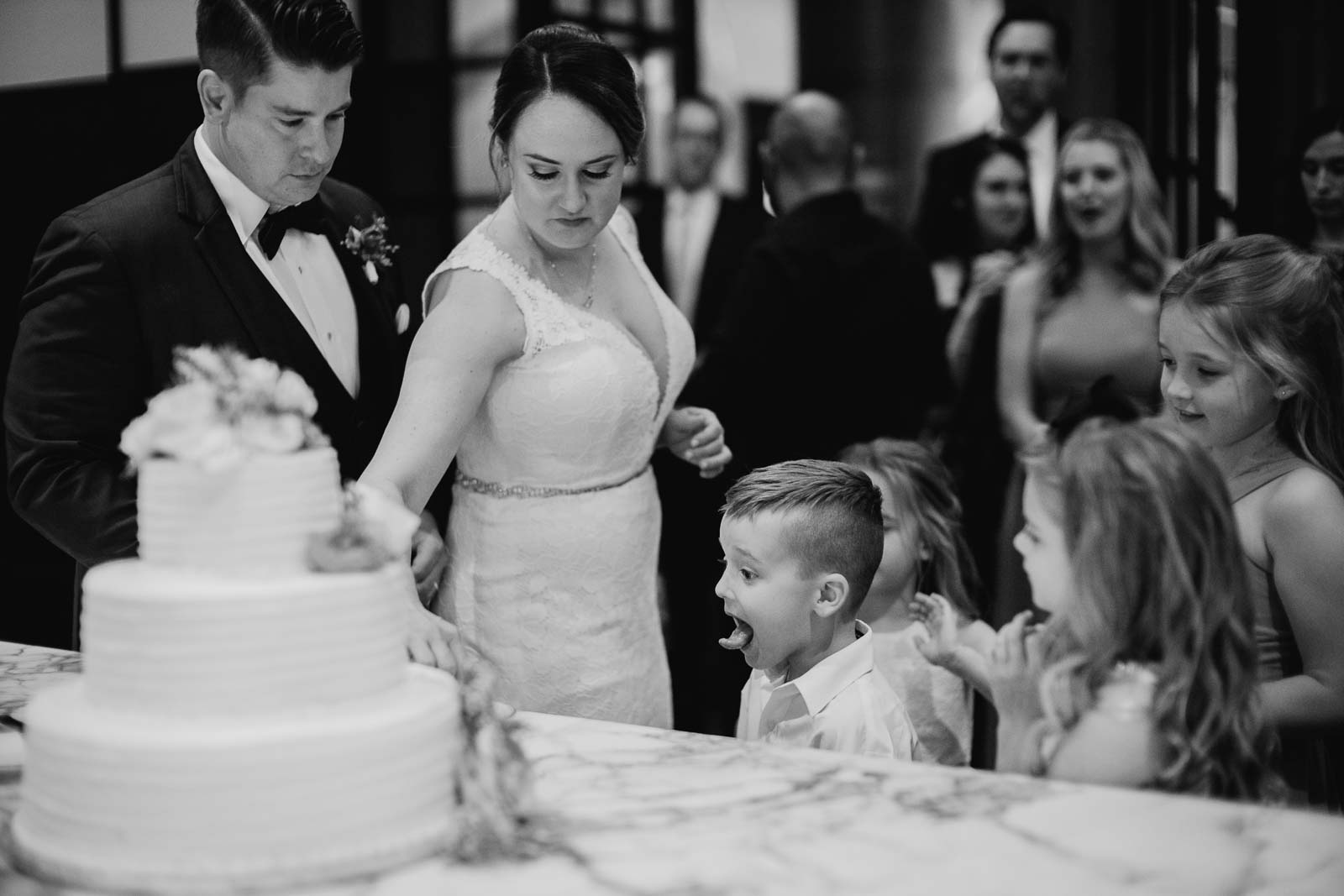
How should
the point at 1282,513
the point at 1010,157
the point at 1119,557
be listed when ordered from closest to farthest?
the point at 1119,557
the point at 1282,513
the point at 1010,157

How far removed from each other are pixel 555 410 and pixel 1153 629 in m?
1.22

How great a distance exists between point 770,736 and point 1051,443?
2.54 feet

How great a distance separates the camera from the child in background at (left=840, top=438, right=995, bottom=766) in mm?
2920

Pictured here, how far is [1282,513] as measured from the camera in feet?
7.44

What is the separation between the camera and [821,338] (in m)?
3.91

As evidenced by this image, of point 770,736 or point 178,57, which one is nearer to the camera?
point 770,736

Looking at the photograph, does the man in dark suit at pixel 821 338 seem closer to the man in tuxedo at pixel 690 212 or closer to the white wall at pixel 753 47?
the man in tuxedo at pixel 690 212

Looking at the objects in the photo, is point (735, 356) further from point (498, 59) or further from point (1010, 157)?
point (498, 59)

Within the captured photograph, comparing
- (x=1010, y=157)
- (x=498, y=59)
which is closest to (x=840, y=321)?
(x=1010, y=157)

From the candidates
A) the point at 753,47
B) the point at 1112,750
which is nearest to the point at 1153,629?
the point at 1112,750

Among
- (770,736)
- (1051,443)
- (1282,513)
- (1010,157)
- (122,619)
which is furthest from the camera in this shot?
(1010,157)

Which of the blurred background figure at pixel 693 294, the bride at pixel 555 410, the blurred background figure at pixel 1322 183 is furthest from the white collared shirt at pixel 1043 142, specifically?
the bride at pixel 555 410

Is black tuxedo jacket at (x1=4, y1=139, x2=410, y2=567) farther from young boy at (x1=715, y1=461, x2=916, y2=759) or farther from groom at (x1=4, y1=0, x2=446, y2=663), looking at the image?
young boy at (x1=715, y1=461, x2=916, y2=759)

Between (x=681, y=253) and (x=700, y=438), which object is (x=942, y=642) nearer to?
(x=700, y=438)
